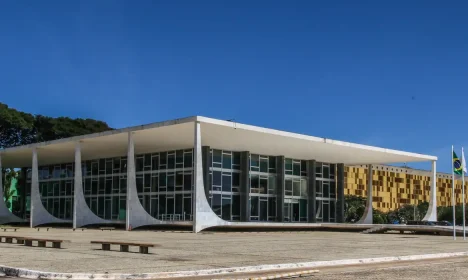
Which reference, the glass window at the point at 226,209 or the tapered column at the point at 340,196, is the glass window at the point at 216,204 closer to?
the glass window at the point at 226,209

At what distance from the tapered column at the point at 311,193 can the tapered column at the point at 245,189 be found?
852 centimetres

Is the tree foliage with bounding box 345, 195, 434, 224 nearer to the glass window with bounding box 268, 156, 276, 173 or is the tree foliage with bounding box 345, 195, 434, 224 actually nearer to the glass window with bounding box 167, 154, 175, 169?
the glass window with bounding box 268, 156, 276, 173

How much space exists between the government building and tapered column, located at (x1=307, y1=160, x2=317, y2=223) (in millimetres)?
95

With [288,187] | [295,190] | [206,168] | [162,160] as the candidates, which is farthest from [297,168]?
[162,160]

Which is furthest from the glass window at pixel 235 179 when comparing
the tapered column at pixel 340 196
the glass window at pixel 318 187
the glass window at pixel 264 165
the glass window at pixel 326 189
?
the tapered column at pixel 340 196

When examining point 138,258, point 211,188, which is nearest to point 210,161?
point 211,188

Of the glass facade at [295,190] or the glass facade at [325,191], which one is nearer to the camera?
the glass facade at [295,190]

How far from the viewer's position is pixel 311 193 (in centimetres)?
5544

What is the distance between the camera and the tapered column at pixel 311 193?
55.3m

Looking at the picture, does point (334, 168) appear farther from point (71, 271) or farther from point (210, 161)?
point (71, 271)

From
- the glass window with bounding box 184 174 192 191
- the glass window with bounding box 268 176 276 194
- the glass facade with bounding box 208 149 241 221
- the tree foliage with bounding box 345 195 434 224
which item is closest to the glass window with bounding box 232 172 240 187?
the glass facade with bounding box 208 149 241 221

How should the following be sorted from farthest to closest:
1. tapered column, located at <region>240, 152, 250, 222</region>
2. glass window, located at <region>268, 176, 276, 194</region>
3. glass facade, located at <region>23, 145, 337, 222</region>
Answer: glass window, located at <region>268, 176, 276, 194</region>, tapered column, located at <region>240, 152, 250, 222</region>, glass facade, located at <region>23, 145, 337, 222</region>

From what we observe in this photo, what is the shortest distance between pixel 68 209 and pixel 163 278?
49.6m

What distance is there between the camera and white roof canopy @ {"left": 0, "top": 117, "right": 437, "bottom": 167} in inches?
1524
